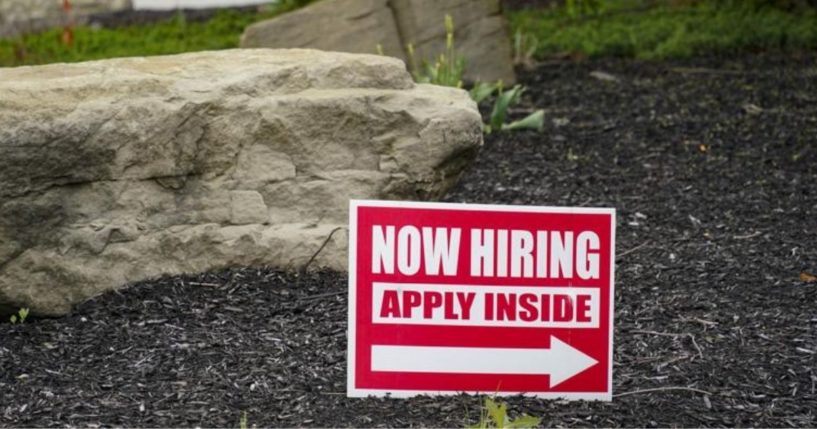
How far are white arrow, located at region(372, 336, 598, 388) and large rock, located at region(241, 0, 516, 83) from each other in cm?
495

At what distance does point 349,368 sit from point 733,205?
2.92m

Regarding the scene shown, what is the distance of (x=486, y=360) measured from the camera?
3.51 metres

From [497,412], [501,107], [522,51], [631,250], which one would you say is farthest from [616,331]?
[522,51]

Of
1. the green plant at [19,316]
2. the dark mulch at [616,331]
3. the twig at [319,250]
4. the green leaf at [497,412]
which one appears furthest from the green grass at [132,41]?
the green leaf at [497,412]

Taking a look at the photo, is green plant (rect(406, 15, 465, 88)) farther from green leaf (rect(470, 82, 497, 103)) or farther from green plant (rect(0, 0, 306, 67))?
green plant (rect(0, 0, 306, 67))

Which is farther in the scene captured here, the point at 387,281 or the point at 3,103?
the point at 3,103

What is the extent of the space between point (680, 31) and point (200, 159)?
6470mm

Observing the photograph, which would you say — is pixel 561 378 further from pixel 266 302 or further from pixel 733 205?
pixel 733 205

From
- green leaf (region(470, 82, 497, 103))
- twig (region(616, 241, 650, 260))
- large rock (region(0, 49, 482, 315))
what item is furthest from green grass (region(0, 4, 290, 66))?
large rock (region(0, 49, 482, 315))

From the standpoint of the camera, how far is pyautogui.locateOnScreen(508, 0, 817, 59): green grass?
9953 mm

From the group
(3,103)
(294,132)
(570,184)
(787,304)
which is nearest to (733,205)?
(570,184)

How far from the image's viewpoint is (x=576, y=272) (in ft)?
11.5

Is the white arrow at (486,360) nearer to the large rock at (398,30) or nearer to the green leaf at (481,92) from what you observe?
the green leaf at (481,92)

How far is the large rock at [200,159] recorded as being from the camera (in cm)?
421
